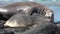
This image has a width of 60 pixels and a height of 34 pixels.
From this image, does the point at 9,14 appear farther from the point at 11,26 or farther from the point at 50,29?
the point at 50,29

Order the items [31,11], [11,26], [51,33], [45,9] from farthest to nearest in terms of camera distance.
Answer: [45,9] < [31,11] < [11,26] < [51,33]

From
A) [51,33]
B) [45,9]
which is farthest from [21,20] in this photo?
[51,33]

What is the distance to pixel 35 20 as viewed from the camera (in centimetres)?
652

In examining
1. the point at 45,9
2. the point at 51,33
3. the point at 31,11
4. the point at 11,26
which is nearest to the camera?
the point at 51,33

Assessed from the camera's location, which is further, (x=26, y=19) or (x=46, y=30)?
(x=26, y=19)

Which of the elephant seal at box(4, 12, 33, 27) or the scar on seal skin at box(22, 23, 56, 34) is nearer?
the scar on seal skin at box(22, 23, 56, 34)

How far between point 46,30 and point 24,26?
230 centimetres

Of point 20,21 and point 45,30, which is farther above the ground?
point 45,30

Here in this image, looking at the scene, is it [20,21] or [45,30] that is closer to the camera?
[45,30]

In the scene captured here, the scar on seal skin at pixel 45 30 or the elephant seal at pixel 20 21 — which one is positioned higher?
the scar on seal skin at pixel 45 30

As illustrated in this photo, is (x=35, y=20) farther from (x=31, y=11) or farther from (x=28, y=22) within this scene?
(x=31, y=11)

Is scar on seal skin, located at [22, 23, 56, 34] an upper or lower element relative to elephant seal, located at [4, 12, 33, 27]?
upper

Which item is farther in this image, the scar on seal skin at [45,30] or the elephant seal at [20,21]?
the elephant seal at [20,21]

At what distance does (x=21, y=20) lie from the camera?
640 centimetres
